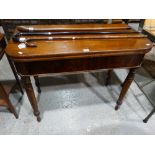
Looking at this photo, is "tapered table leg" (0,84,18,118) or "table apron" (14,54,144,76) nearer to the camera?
"table apron" (14,54,144,76)

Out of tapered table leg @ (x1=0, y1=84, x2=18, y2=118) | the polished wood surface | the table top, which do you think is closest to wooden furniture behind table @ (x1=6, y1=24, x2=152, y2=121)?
the table top

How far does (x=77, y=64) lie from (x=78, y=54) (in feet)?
0.32

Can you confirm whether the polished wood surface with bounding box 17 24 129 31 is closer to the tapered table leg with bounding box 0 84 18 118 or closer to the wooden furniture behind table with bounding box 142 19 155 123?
the wooden furniture behind table with bounding box 142 19 155 123

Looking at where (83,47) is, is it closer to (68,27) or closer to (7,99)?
(68,27)

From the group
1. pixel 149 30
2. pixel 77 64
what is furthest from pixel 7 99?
pixel 149 30

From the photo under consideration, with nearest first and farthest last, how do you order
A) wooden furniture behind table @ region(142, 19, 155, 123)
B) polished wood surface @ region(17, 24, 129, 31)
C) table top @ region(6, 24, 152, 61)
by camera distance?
1. table top @ region(6, 24, 152, 61)
2. polished wood surface @ region(17, 24, 129, 31)
3. wooden furniture behind table @ region(142, 19, 155, 123)

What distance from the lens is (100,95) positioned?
164cm

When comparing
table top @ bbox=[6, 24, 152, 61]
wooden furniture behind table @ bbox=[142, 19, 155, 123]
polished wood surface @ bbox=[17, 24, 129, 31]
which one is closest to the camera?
table top @ bbox=[6, 24, 152, 61]

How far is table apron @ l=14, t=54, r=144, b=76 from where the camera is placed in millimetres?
880

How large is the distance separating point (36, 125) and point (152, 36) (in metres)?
1.38

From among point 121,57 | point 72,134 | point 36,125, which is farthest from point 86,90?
point 121,57

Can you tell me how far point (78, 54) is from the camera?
2.80ft
